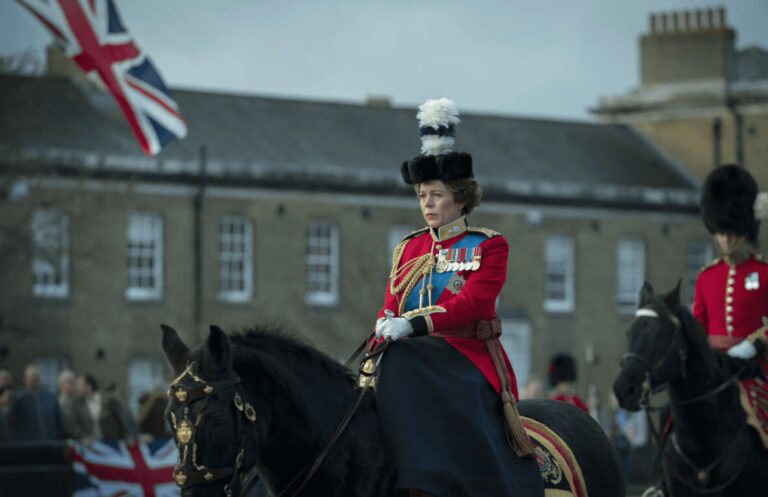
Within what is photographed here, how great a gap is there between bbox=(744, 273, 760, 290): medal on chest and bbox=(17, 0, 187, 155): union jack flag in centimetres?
616

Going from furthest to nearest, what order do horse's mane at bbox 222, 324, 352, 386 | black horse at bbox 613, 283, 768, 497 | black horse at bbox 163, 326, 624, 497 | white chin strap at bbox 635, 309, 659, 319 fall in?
white chin strap at bbox 635, 309, 659, 319
black horse at bbox 613, 283, 768, 497
horse's mane at bbox 222, 324, 352, 386
black horse at bbox 163, 326, 624, 497

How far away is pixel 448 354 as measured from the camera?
5898 millimetres

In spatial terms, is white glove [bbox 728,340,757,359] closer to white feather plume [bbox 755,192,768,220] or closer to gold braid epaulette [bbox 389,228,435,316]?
white feather plume [bbox 755,192,768,220]

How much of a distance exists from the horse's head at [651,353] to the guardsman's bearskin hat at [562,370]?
4.17m

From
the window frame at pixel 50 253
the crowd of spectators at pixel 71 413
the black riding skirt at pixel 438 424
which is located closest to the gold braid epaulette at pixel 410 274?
the black riding skirt at pixel 438 424

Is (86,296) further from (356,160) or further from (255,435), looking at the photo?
(255,435)

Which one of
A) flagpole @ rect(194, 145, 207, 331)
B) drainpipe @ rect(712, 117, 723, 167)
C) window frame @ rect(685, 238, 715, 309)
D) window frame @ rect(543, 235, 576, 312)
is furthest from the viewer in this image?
drainpipe @ rect(712, 117, 723, 167)

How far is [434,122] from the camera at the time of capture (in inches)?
239

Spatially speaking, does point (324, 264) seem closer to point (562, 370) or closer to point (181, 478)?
point (562, 370)

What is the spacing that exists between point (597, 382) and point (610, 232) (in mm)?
4733

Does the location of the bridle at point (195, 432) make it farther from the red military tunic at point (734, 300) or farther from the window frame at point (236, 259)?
the window frame at point (236, 259)

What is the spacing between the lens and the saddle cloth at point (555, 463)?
6.39m

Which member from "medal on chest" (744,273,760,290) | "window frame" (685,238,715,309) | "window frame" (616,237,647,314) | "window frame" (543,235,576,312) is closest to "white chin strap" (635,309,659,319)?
"medal on chest" (744,273,760,290)

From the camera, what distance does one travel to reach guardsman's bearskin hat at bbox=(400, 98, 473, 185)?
5.98 metres
